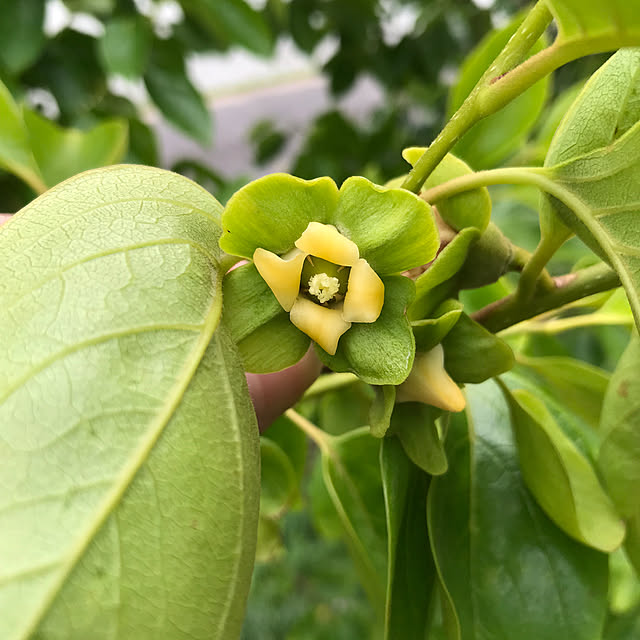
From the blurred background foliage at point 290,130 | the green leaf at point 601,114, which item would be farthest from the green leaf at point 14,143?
the green leaf at point 601,114

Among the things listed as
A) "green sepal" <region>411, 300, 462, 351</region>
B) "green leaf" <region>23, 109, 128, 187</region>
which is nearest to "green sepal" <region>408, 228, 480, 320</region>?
"green sepal" <region>411, 300, 462, 351</region>

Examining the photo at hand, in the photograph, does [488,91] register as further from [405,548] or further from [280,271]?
[405,548]

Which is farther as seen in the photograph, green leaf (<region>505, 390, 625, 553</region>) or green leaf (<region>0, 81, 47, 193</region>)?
green leaf (<region>0, 81, 47, 193</region>)

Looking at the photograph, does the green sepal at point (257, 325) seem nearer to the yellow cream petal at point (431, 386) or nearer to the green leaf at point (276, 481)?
the yellow cream petal at point (431, 386)

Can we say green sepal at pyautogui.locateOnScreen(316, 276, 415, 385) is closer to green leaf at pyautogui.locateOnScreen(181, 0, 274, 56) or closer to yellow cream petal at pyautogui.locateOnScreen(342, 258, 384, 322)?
yellow cream petal at pyautogui.locateOnScreen(342, 258, 384, 322)

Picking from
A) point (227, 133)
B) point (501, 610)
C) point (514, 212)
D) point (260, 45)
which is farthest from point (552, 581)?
point (227, 133)

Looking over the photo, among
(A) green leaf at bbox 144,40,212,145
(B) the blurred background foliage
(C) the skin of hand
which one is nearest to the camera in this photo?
(C) the skin of hand
